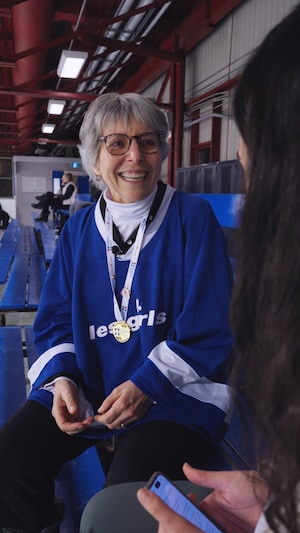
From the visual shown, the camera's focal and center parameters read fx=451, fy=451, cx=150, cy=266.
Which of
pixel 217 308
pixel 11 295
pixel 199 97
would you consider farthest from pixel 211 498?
pixel 199 97

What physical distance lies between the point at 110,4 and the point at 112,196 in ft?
20.9

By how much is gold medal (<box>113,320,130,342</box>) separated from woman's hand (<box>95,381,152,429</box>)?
16 centimetres

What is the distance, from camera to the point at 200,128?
26.5 ft

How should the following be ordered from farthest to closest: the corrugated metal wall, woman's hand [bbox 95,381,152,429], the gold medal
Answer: the corrugated metal wall < the gold medal < woman's hand [bbox 95,381,152,429]

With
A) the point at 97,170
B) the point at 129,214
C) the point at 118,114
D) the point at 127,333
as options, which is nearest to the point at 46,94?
the point at 97,170

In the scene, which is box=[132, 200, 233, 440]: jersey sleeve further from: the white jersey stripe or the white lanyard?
the white lanyard

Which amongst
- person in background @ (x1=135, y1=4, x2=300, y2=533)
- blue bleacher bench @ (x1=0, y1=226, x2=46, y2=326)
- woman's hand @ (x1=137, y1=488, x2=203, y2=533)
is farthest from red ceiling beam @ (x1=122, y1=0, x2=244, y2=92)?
woman's hand @ (x1=137, y1=488, x2=203, y2=533)

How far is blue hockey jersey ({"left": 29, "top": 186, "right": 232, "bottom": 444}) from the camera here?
4.14 feet

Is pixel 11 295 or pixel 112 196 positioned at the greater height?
pixel 112 196

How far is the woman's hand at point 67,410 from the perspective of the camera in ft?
3.98

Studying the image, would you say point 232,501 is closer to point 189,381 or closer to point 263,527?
point 263,527

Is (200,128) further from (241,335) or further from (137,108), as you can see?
(241,335)

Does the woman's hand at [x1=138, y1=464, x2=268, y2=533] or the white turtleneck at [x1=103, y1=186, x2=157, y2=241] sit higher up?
the white turtleneck at [x1=103, y1=186, x2=157, y2=241]

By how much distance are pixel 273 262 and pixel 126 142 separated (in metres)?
1.08
